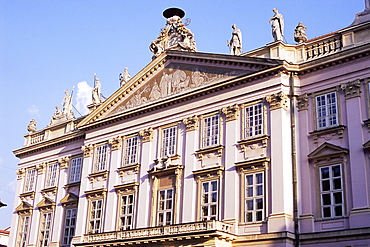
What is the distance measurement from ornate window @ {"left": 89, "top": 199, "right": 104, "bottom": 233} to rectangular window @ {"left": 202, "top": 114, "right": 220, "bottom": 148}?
8602 mm

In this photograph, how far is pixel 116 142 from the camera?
34.7 meters

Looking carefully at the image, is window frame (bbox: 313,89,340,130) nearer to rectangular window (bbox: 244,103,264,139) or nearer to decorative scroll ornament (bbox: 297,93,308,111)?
decorative scroll ornament (bbox: 297,93,308,111)

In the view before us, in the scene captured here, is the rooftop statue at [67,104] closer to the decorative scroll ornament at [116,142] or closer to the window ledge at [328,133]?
the decorative scroll ornament at [116,142]

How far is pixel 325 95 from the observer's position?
26.8 metres

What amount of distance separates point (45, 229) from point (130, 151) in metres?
9.84

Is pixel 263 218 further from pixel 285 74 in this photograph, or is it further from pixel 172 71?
pixel 172 71

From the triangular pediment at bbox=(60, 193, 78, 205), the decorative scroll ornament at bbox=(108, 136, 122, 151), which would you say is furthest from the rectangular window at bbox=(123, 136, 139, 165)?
the triangular pediment at bbox=(60, 193, 78, 205)

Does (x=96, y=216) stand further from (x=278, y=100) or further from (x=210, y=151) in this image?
(x=278, y=100)

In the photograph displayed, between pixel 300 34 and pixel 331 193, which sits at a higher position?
pixel 300 34

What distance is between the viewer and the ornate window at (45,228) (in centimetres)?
3750

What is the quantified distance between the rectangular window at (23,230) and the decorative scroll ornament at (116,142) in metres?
10.4

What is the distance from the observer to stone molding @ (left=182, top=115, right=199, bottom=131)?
3050 cm

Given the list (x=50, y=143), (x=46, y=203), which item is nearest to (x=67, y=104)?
(x=50, y=143)

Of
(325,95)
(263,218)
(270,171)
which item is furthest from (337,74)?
(263,218)
